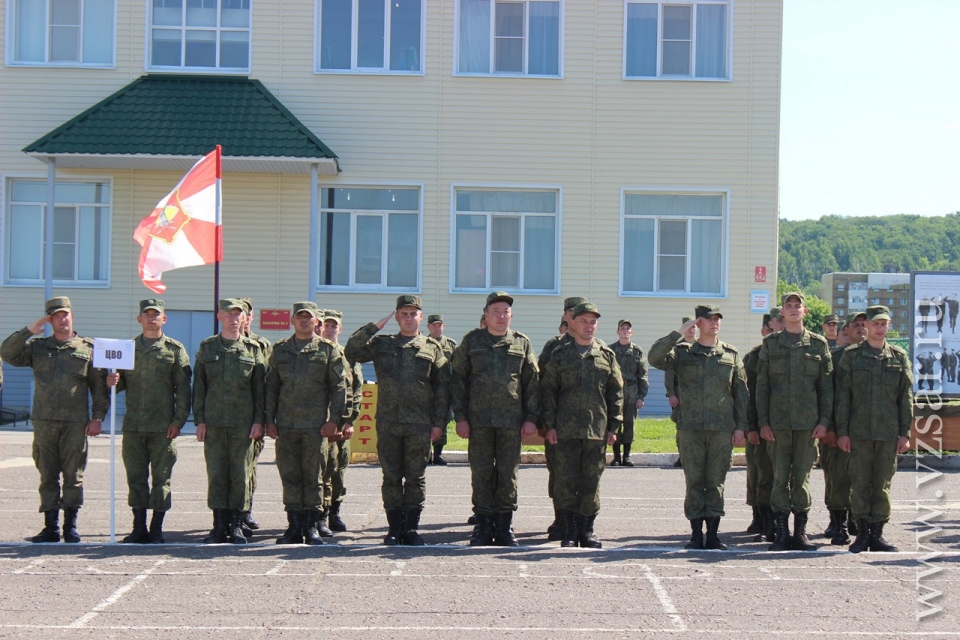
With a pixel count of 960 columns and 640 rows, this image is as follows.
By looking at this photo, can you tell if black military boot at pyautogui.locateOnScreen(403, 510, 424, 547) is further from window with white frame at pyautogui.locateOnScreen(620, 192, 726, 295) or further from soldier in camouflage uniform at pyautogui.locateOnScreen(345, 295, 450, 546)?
window with white frame at pyautogui.locateOnScreen(620, 192, 726, 295)

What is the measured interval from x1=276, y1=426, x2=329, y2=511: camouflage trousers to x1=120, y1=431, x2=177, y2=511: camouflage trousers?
977 mm

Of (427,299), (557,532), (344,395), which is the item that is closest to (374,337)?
(344,395)

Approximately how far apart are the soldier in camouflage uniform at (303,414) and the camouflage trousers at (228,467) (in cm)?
28

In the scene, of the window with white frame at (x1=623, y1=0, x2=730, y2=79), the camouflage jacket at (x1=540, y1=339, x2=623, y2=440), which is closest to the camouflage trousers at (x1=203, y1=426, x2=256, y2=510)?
the camouflage jacket at (x1=540, y1=339, x2=623, y2=440)

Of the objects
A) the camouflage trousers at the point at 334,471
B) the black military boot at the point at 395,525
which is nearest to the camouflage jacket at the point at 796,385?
the black military boot at the point at 395,525

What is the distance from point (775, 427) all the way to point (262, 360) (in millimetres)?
4613

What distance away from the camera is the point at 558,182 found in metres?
22.0

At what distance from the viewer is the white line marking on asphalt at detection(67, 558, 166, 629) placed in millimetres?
6891

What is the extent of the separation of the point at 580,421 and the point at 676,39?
14.8 meters

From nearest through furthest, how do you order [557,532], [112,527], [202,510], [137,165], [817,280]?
[112,527]
[557,532]
[202,510]
[137,165]
[817,280]

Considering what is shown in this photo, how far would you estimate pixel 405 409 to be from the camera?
9562 millimetres

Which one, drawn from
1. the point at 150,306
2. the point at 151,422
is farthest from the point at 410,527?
the point at 150,306

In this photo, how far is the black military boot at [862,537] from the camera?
944 centimetres

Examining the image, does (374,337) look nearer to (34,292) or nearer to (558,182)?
(558,182)
